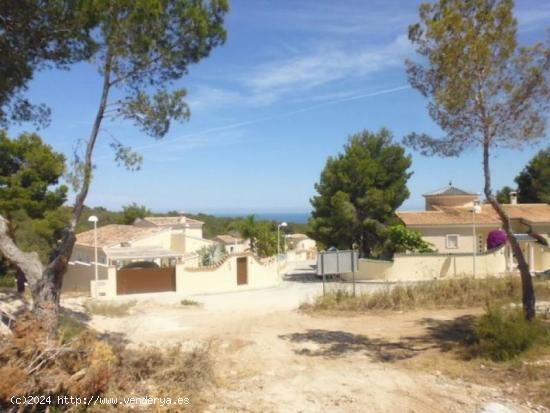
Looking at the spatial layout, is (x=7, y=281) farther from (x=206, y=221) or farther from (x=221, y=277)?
(x=206, y=221)

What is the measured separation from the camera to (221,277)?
27.0m

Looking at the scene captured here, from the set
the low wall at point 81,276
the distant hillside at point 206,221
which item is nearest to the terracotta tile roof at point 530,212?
the low wall at point 81,276

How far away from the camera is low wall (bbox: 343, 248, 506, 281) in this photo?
85.6ft

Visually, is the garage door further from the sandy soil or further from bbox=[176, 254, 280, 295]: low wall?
the sandy soil

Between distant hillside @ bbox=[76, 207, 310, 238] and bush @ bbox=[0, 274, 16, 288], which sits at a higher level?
distant hillside @ bbox=[76, 207, 310, 238]

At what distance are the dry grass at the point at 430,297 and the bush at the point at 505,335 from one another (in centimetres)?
658

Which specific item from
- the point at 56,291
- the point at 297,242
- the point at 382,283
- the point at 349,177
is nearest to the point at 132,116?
the point at 56,291

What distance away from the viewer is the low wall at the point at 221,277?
2581 cm

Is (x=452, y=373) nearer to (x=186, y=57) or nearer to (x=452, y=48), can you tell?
(x=452, y=48)

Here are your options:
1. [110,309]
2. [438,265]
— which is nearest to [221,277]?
[110,309]

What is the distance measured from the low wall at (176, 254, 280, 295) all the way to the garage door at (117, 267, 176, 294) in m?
0.50

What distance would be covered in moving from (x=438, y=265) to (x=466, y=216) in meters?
4.94

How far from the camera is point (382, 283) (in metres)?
25.9

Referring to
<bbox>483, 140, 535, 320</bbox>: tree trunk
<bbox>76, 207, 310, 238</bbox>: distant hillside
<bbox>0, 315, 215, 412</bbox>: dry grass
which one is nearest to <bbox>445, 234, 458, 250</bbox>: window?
<bbox>483, 140, 535, 320</bbox>: tree trunk
